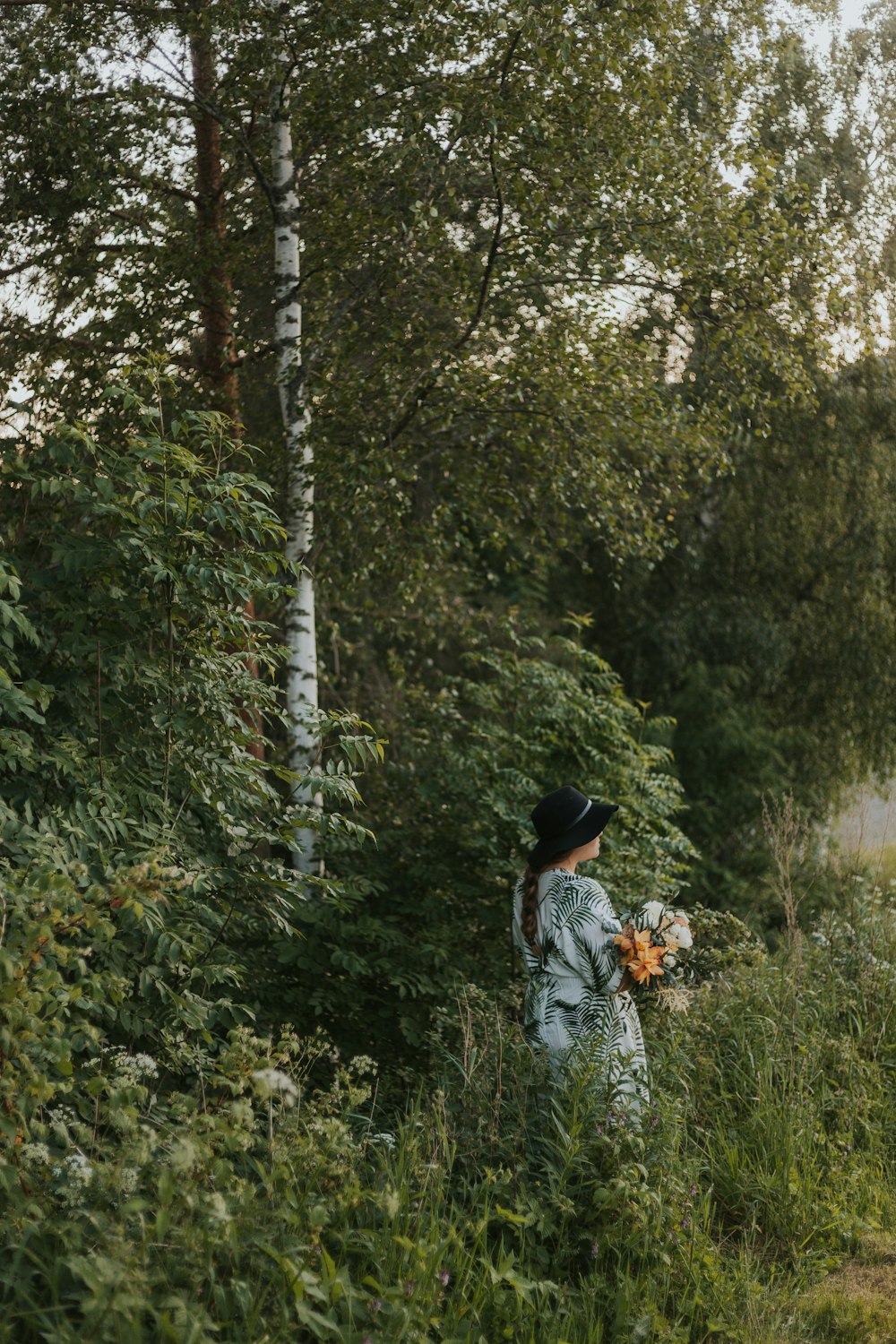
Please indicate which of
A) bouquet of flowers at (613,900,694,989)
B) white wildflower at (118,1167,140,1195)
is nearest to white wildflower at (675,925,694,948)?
bouquet of flowers at (613,900,694,989)

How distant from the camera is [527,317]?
9016 millimetres

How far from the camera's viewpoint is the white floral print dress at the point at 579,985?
4.74 meters

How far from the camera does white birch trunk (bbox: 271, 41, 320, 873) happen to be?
8133 millimetres

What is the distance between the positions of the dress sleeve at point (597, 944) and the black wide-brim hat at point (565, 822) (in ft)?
0.75

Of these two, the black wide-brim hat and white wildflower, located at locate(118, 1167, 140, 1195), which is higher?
the black wide-brim hat

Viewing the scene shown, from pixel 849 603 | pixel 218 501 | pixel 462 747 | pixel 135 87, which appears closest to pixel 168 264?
pixel 135 87

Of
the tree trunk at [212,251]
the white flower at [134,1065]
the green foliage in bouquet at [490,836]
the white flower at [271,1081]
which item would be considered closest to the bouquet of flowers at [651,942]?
the white flower at [271,1081]

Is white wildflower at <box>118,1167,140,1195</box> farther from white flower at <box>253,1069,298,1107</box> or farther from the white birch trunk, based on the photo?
the white birch trunk

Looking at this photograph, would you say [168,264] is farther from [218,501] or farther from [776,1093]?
[776,1093]

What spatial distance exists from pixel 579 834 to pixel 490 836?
9.77 feet

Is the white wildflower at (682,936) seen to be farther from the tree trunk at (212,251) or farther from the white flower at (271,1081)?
the tree trunk at (212,251)

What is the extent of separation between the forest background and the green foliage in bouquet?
39 millimetres

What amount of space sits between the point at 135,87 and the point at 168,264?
1.14m

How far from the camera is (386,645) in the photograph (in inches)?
607
